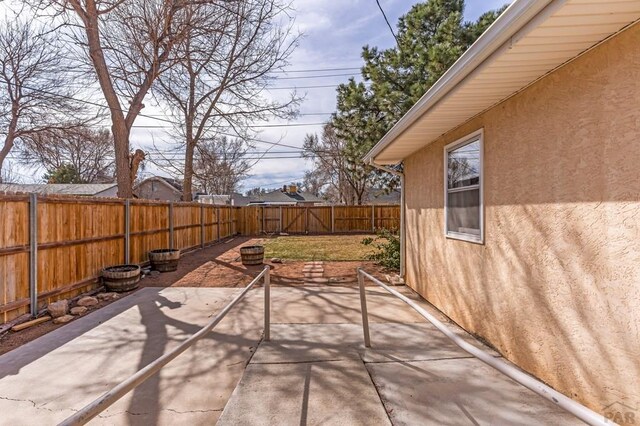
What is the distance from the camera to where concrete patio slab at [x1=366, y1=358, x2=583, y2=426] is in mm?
2238

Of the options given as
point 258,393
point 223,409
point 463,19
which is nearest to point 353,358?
point 258,393

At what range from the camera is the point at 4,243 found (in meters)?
4.12

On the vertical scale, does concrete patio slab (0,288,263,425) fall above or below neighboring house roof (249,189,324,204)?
below

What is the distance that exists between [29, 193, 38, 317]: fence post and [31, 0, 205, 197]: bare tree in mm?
4378

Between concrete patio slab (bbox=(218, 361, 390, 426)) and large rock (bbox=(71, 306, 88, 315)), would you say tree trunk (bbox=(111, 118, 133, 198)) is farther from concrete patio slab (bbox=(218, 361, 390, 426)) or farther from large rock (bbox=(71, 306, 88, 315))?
concrete patio slab (bbox=(218, 361, 390, 426))

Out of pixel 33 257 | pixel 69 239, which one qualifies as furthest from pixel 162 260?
pixel 33 257

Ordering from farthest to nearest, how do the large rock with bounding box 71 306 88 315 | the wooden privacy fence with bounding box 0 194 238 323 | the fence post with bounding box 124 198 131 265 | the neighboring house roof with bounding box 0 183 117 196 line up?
1. the neighboring house roof with bounding box 0 183 117 196
2. the fence post with bounding box 124 198 131 265
3. the large rock with bounding box 71 306 88 315
4. the wooden privacy fence with bounding box 0 194 238 323

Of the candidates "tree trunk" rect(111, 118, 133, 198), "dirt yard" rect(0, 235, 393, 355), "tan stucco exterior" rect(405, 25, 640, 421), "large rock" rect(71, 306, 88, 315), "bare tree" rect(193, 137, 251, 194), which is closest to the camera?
"tan stucco exterior" rect(405, 25, 640, 421)

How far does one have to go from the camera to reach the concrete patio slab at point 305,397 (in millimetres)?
2254

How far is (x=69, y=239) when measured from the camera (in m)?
5.32

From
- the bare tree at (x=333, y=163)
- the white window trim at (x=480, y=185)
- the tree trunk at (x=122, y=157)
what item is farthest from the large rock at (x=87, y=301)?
the bare tree at (x=333, y=163)

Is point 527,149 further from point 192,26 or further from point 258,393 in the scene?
point 192,26

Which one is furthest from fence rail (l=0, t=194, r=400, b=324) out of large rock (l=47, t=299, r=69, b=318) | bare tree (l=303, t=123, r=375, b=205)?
bare tree (l=303, t=123, r=375, b=205)

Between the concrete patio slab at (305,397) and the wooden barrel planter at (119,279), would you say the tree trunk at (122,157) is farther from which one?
the concrete patio slab at (305,397)
